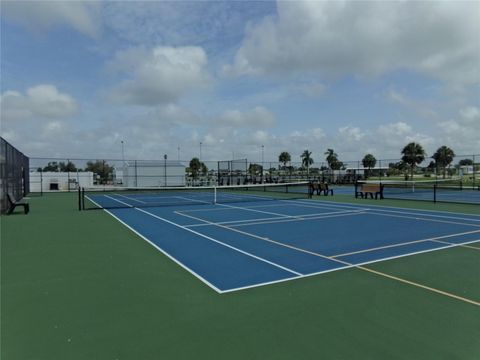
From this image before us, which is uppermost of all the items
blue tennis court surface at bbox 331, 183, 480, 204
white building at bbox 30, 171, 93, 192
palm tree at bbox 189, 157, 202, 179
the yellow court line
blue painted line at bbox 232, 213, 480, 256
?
palm tree at bbox 189, 157, 202, 179

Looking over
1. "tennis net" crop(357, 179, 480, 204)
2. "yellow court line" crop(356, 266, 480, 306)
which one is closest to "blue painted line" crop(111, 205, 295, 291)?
"yellow court line" crop(356, 266, 480, 306)

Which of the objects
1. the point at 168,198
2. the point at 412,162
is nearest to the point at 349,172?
the point at 412,162

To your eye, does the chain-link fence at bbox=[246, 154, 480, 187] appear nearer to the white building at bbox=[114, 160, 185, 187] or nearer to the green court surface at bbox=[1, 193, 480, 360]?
the white building at bbox=[114, 160, 185, 187]

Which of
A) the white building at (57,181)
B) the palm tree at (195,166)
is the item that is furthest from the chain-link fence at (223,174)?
the palm tree at (195,166)

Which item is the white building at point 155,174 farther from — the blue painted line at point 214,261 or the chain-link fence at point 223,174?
the blue painted line at point 214,261

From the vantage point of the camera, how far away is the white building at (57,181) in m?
36.0

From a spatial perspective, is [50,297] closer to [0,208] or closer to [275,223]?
[275,223]

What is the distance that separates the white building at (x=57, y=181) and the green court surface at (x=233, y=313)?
3295 centimetres

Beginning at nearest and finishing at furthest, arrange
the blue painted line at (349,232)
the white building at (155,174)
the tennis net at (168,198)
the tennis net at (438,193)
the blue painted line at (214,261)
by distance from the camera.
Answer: the blue painted line at (214,261), the blue painted line at (349,232), the tennis net at (168,198), the tennis net at (438,193), the white building at (155,174)

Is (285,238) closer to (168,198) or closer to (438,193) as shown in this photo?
(168,198)

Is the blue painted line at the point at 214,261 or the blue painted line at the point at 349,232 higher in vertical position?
the blue painted line at the point at 349,232

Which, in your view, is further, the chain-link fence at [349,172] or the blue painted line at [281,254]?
the chain-link fence at [349,172]

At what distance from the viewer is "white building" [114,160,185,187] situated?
133ft

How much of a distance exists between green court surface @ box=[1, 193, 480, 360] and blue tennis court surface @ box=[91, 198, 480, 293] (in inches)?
17.7
